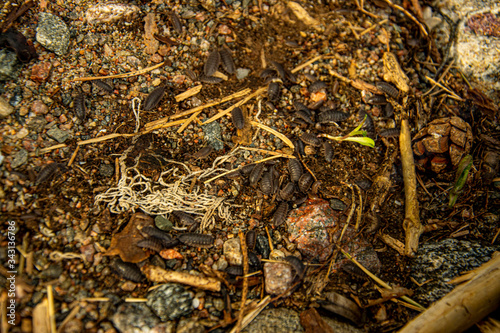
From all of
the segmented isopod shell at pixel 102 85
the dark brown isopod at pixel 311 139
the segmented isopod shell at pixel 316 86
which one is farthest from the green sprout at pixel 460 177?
the segmented isopod shell at pixel 102 85

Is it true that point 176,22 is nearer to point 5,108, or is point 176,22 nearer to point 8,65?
point 8,65

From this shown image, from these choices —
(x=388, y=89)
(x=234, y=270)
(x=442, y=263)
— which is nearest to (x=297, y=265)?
(x=234, y=270)

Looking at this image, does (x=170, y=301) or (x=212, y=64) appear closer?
(x=170, y=301)

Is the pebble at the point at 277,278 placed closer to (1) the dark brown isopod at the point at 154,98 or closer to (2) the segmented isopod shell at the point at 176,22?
(1) the dark brown isopod at the point at 154,98

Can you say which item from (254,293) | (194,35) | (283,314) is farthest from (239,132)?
(283,314)

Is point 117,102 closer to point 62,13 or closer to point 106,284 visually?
point 62,13
